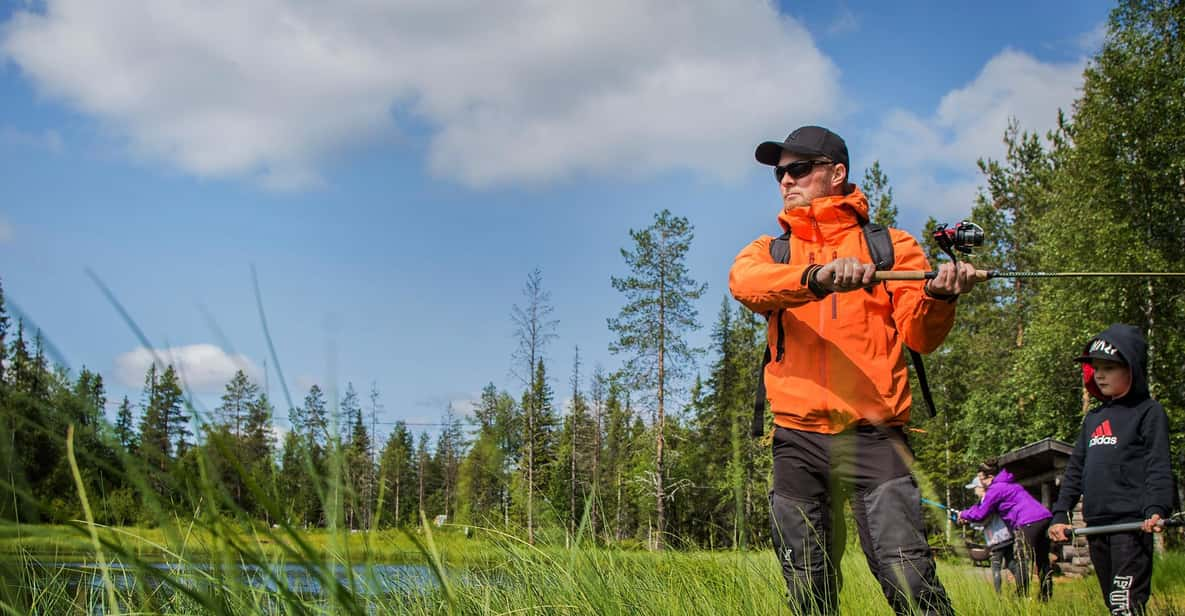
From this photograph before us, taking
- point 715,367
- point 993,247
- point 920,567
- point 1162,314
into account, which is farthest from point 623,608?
point 715,367

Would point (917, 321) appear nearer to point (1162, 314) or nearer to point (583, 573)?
point (583, 573)

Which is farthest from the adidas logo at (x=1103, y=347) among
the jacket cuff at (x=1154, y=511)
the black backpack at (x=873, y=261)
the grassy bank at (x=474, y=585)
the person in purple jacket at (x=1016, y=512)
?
the person in purple jacket at (x=1016, y=512)

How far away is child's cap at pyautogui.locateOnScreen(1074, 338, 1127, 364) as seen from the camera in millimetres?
4945

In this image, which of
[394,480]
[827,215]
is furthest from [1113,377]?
[394,480]

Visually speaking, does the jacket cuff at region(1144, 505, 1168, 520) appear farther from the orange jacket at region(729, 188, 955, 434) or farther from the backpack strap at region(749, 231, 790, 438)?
the backpack strap at region(749, 231, 790, 438)

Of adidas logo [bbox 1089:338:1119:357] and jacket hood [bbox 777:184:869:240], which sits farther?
adidas logo [bbox 1089:338:1119:357]

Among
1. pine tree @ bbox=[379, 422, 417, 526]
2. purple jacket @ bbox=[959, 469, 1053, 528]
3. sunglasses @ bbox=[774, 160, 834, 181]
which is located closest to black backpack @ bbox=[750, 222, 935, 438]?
sunglasses @ bbox=[774, 160, 834, 181]

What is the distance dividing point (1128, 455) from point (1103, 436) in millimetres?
182

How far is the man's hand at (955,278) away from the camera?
3.04 metres

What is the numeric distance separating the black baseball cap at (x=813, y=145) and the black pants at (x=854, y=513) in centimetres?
118

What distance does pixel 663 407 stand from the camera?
35156mm

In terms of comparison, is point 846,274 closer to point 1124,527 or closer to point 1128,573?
point 1124,527

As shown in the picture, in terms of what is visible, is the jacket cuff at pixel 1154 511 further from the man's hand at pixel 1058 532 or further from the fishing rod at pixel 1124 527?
the man's hand at pixel 1058 532

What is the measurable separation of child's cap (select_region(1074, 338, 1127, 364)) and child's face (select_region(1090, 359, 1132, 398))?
5cm
